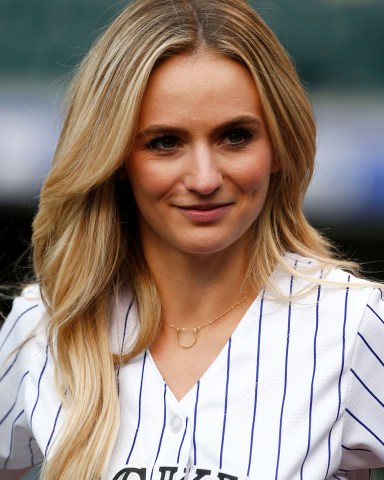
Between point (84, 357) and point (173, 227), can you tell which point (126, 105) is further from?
point (84, 357)

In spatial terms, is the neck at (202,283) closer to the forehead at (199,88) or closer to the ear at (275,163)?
the ear at (275,163)

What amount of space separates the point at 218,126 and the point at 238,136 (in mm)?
67

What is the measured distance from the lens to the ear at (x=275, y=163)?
8.36 ft

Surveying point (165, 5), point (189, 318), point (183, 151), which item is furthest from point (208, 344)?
point (165, 5)

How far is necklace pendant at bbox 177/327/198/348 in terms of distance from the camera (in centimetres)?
263

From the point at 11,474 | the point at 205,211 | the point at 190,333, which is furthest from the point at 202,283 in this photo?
the point at 11,474

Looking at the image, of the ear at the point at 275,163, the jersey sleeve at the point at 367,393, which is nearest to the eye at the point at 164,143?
the ear at the point at 275,163

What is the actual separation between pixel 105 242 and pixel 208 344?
361mm

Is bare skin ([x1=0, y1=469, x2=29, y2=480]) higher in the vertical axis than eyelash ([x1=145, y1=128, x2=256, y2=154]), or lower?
lower

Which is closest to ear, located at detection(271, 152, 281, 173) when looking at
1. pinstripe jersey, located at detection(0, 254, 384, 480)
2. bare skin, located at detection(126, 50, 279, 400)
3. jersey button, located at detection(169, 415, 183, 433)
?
bare skin, located at detection(126, 50, 279, 400)

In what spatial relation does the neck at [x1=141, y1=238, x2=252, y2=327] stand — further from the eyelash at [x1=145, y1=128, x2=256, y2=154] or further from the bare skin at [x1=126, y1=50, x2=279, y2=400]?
the eyelash at [x1=145, y1=128, x2=256, y2=154]

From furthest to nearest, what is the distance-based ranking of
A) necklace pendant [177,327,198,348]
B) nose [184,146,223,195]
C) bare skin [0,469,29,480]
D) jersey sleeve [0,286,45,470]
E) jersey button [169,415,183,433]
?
bare skin [0,469,29,480], jersey sleeve [0,286,45,470], necklace pendant [177,327,198,348], jersey button [169,415,183,433], nose [184,146,223,195]

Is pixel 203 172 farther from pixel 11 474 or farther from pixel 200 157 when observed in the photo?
pixel 11 474

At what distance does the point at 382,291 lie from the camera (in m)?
2.50
